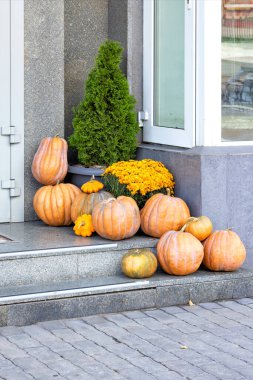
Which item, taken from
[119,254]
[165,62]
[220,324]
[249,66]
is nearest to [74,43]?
[165,62]

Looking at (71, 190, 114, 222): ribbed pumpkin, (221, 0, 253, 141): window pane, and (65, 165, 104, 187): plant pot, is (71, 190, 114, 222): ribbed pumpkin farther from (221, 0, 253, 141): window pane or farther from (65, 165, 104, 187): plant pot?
(221, 0, 253, 141): window pane

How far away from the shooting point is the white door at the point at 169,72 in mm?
7805

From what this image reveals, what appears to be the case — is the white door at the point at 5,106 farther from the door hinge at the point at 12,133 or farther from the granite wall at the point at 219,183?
the granite wall at the point at 219,183

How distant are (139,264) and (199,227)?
59 centimetres

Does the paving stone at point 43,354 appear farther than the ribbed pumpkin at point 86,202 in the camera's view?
No

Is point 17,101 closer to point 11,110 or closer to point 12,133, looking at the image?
point 11,110

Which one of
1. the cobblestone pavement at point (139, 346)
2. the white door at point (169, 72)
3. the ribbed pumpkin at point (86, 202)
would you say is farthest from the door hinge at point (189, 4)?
the cobblestone pavement at point (139, 346)

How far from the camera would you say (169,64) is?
8141 millimetres

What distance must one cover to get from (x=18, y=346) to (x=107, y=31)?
11.3 ft

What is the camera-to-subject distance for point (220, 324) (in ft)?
21.7

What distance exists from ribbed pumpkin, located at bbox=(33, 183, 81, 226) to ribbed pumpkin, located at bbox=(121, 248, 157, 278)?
895 mm

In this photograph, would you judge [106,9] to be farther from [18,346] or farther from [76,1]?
[18,346]

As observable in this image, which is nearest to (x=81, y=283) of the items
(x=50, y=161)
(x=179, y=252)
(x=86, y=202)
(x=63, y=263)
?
(x=63, y=263)

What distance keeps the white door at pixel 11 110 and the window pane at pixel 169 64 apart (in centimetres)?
112
